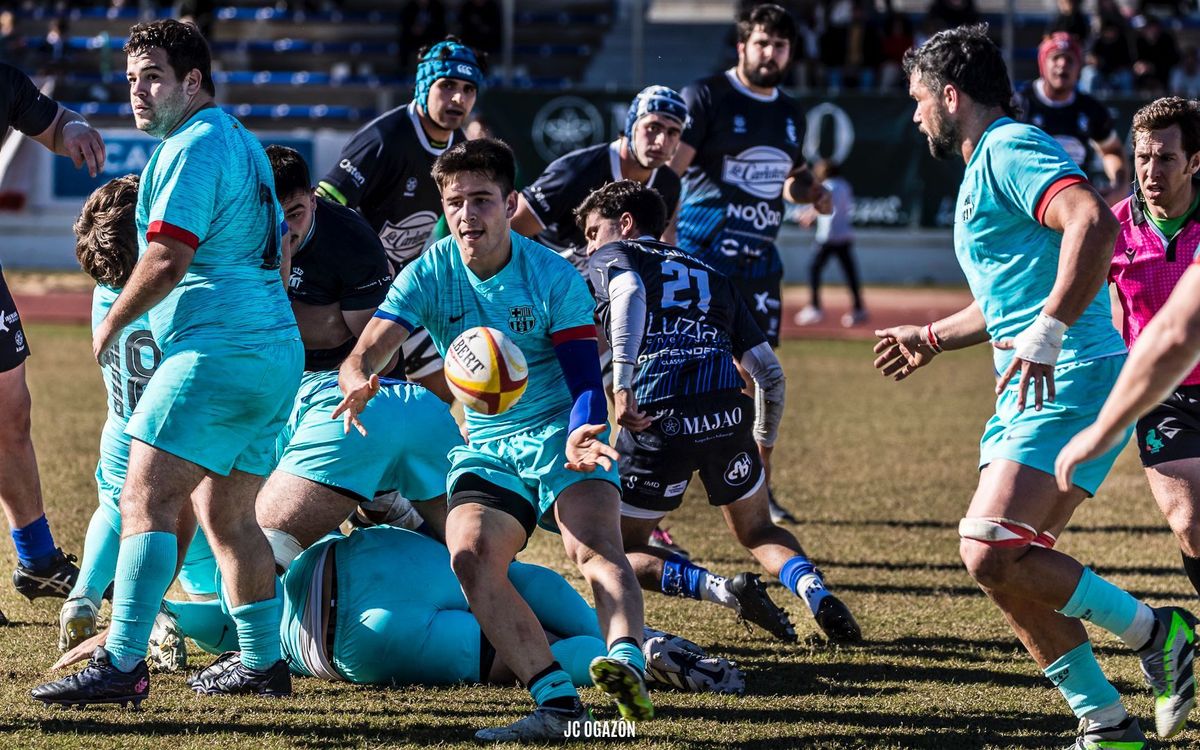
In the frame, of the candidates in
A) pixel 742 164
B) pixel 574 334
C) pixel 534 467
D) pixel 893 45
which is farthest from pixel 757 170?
pixel 893 45

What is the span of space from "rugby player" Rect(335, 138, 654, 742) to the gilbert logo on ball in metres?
0.18

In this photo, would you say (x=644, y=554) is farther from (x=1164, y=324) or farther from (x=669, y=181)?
(x=1164, y=324)

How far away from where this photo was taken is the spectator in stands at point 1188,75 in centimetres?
2197

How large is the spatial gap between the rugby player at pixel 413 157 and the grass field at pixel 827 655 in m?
1.75

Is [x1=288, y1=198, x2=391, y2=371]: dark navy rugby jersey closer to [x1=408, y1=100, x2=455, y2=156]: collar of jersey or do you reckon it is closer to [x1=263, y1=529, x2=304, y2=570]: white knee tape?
[x1=263, y1=529, x2=304, y2=570]: white knee tape

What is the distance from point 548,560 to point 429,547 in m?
1.96

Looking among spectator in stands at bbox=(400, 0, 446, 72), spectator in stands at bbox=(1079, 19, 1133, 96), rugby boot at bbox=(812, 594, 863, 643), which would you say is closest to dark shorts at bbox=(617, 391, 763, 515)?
rugby boot at bbox=(812, 594, 863, 643)

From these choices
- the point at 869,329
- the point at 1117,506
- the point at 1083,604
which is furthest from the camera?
the point at 869,329

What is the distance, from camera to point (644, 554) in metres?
6.05

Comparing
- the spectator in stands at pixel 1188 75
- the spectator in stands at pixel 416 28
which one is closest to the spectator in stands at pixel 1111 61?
the spectator in stands at pixel 1188 75

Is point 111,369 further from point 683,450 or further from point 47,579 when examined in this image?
point 683,450

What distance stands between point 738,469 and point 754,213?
2.42 metres

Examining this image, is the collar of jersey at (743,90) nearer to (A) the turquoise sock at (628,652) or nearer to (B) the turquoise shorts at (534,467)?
(B) the turquoise shorts at (534,467)

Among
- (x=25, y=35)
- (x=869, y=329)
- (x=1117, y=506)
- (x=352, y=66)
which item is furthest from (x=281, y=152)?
(x=25, y=35)
